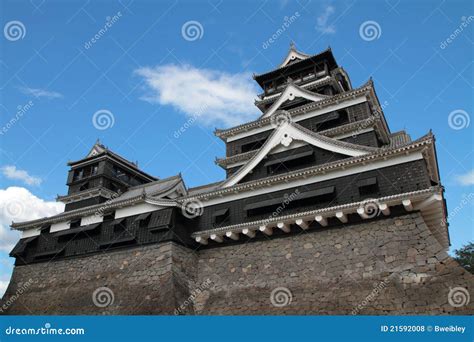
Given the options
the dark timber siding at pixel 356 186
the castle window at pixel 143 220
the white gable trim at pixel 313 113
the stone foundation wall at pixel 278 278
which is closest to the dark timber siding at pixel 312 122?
the white gable trim at pixel 313 113

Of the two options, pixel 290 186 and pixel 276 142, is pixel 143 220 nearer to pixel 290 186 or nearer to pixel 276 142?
pixel 290 186

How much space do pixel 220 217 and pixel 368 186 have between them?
736cm

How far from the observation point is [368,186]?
1535cm

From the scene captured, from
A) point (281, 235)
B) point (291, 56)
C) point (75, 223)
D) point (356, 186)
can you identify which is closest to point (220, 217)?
point (281, 235)

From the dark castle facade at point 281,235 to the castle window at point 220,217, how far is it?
62 millimetres

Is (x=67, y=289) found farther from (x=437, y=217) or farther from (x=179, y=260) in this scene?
(x=437, y=217)

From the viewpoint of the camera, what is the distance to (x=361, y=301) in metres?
13.6

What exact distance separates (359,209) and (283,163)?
5.15 metres

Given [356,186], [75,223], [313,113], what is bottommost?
[356,186]

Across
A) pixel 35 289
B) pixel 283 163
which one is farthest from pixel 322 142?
pixel 35 289

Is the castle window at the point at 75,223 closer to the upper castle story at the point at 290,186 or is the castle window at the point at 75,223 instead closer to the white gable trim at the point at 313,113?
the upper castle story at the point at 290,186

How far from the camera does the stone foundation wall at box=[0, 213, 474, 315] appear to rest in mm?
13055

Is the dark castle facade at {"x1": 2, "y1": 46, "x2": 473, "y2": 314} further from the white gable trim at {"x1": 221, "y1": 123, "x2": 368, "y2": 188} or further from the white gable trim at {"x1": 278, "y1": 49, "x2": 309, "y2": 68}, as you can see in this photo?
the white gable trim at {"x1": 278, "y1": 49, "x2": 309, "y2": 68}

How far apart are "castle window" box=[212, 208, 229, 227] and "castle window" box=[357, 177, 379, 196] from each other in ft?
21.7
